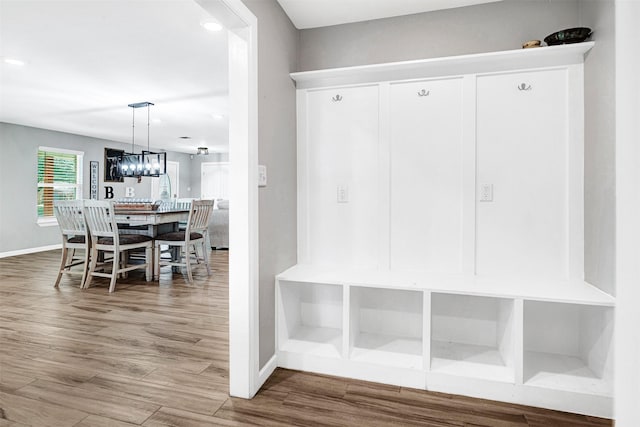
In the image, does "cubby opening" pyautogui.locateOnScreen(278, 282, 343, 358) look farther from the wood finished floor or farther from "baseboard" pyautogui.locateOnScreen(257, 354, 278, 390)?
the wood finished floor

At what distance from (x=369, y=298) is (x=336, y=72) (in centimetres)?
158

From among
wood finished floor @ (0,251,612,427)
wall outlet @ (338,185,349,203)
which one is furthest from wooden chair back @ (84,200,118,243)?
wall outlet @ (338,185,349,203)

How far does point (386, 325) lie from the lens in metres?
2.55

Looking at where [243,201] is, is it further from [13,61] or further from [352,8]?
[13,61]

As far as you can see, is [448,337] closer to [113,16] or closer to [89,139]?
[113,16]

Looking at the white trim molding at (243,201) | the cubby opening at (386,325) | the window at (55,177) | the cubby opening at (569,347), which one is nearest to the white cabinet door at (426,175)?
the cubby opening at (386,325)

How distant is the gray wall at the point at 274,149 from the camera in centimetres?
211

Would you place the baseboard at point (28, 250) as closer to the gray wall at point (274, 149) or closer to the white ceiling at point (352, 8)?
the gray wall at point (274, 149)

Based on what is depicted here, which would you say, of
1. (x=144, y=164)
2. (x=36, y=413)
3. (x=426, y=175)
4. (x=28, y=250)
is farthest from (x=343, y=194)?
(x=28, y=250)

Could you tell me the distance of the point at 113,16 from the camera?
106 inches

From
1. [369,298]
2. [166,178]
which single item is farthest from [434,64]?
[166,178]

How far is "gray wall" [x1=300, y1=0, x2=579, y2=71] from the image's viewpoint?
2.26 meters

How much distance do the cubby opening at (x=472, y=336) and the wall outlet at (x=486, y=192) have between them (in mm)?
623

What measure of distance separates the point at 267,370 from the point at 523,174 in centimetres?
197
